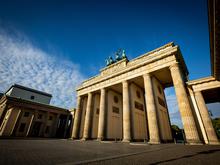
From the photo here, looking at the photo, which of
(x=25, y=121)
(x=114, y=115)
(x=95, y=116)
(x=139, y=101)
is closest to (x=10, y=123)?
(x=25, y=121)

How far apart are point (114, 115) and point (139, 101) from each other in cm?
570

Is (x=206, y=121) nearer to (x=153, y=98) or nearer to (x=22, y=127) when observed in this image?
(x=153, y=98)

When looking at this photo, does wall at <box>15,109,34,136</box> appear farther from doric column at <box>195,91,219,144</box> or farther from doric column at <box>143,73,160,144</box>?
doric column at <box>195,91,219,144</box>

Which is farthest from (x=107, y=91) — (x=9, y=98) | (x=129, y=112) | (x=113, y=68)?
(x=9, y=98)

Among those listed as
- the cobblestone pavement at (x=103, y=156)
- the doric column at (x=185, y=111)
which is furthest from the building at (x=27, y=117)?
the doric column at (x=185, y=111)

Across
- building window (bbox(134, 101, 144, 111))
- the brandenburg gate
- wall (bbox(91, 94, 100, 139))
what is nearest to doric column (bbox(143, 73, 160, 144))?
the brandenburg gate

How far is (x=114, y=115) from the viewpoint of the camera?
22.9m

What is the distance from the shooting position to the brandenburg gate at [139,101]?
13.5 m

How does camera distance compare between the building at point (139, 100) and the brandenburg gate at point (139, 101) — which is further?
the building at point (139, 100)

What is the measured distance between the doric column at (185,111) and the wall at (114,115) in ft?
40.2

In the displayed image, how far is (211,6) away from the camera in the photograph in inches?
208

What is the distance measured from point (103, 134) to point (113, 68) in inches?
519

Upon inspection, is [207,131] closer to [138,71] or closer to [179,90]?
[179,90]

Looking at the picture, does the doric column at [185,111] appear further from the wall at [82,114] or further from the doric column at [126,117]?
the wall at [82,114]
